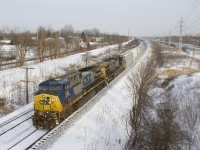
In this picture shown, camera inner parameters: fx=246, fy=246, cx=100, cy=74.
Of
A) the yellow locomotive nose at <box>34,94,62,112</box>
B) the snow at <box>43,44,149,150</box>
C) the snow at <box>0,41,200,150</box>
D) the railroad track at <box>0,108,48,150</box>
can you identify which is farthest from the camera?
the yellow locomotive nose at <box>34,94,62,112</box>

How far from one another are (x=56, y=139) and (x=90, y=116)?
5332 millimetres

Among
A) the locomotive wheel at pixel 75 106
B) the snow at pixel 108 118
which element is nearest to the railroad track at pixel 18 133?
the snow at pixel 108 118

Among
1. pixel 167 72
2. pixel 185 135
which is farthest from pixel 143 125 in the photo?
pixel 167 72

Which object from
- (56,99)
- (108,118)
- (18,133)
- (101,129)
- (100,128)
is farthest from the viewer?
(108,118)

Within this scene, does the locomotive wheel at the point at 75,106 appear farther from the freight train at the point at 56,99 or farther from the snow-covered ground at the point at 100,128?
the snow-covered ground at the point at 100,128

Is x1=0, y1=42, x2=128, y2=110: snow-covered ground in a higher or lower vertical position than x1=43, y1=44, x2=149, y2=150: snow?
higher

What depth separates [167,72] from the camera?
45.8 metres

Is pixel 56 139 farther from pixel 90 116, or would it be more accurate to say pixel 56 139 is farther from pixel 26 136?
pixel 90 116

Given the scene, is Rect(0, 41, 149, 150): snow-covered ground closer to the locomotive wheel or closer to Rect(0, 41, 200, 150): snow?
Rect(0, 41, 200, 150): snow

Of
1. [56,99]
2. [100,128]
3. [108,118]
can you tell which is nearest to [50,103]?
[56,99]

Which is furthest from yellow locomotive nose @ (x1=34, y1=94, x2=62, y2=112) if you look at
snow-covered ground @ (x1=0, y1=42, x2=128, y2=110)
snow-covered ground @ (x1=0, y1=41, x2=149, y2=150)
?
snow-covered ground @ (x1=0, y1=42, x2=128, y2=110)

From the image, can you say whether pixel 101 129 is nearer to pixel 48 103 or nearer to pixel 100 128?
pixel 100 128

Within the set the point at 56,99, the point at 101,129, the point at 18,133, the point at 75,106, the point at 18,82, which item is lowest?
the point at 101,129

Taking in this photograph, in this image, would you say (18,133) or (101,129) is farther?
(101,129)
